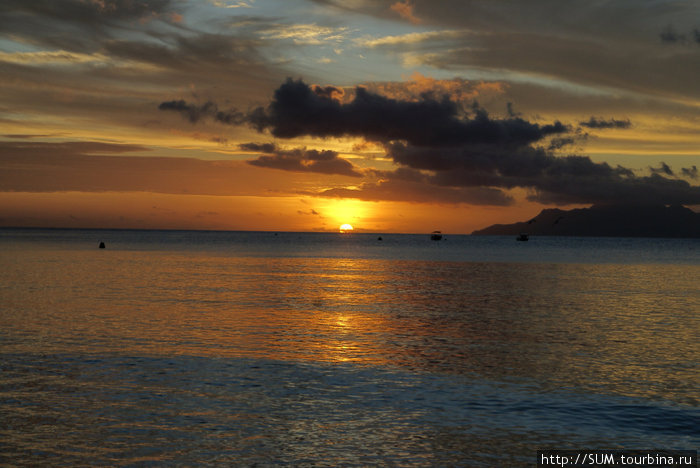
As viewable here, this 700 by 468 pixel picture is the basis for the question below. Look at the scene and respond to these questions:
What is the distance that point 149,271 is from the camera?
8800cm

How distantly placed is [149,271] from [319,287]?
3149 cm

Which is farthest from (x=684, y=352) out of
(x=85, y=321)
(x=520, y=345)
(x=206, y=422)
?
(x=85, y=321)

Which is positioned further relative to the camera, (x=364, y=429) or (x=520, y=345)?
(x=520, y=345)

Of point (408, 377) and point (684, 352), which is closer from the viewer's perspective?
point (408, 377)

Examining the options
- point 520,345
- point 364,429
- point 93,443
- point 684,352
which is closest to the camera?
point 93,443

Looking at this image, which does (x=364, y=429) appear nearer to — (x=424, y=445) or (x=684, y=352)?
(x=424, y=445)

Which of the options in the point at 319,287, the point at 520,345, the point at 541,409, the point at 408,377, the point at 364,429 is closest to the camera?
the point at 364,429

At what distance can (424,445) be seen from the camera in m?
16.9

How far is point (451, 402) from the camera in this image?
21250 millimetres

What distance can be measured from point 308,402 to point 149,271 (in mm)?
72112

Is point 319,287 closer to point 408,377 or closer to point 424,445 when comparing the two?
point 408,377

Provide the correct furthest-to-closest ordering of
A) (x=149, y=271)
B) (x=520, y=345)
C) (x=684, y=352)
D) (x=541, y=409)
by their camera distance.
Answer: (x=149, y=271) → (x=520, y=345) → (x=684, y=352) → (x=541, y=409)

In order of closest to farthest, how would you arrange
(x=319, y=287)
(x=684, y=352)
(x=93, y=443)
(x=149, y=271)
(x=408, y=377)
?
(x=93, y=443), (x=408, y=377), (x=684, y=352), (x=319, y=287), (x=149, y=271)

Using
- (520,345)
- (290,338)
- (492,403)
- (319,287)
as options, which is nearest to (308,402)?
(492,403)
